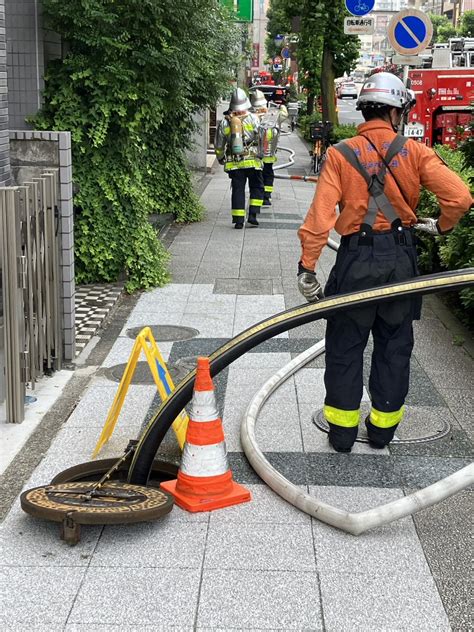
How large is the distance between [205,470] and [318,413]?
1.61m

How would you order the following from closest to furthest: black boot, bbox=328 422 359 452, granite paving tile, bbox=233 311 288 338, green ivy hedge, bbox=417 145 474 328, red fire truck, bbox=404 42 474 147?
1. black boot, bbox=328 422 359 452
2. green ivy hedge, bbox=417 145 474 328
3. granite paving tile, bbox=233 311 288 338
4. red fire truck, bbox=404 42 474 147

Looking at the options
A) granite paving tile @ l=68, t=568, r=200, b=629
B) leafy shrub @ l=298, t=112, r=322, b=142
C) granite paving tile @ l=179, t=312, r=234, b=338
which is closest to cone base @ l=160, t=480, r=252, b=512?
granite paving tile @ l=68, t=568, r=200, b=629

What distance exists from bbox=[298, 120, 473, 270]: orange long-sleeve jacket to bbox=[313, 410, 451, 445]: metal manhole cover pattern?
43.8 inches

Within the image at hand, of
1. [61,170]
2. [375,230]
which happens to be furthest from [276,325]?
[61,170]

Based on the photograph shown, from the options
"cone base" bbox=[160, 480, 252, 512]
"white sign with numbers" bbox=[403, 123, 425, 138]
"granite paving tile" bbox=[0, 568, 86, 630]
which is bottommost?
"granite paving tile" bbox=[0, 568, 86, 630]

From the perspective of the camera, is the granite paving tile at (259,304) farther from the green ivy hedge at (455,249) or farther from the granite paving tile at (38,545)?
the granite paving tile at (38,545)

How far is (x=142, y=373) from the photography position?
271 inches

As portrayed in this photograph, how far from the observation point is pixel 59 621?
3555 mm

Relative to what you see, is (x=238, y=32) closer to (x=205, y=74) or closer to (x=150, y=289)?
(x=205, y=74)

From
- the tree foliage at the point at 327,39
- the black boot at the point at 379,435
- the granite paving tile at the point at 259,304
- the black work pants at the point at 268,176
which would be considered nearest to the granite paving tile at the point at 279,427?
the black boot at the point at 379,435

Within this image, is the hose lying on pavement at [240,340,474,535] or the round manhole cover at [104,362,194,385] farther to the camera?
the round manhole cover at [104,362,194,385]

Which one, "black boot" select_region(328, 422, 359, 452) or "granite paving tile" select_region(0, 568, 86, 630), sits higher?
"black boot" select_region(328, 422, 359, 452)

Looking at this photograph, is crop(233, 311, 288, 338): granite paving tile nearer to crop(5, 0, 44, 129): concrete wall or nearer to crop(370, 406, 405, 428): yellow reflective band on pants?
crop(5, 0, 44, 129): concrete wall

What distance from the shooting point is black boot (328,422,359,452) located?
17.5 feet
